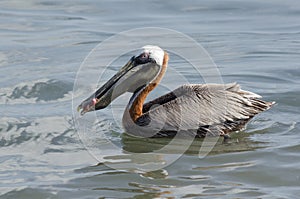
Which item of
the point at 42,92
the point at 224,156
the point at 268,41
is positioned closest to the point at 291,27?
the point at 268,41

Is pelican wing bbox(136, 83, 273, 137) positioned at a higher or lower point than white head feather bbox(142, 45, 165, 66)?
lower

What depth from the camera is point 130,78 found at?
7.87 meters

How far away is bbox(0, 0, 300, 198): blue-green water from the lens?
6461 millimetres

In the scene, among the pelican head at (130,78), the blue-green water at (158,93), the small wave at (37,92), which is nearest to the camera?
the blue-green water at (158,93)

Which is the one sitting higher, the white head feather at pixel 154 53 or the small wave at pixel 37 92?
the white head feather at pixel 154 53

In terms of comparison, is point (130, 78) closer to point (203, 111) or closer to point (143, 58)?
point (143, 58)

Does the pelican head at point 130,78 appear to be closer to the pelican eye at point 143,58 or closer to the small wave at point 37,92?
the pelican eye at point 143,58

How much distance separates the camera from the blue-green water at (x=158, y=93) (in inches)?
254

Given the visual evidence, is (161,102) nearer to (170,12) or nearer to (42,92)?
(42,92)

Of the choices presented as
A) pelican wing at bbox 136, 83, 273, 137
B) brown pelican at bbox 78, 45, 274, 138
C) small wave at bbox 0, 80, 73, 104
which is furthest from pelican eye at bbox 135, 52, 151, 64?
small wave at bbox 0, 80, 73, 104

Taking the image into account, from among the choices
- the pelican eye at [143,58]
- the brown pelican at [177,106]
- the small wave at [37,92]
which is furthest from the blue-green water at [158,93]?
the pelican eye at [143,58]

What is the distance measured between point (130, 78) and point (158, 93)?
64.6 inches

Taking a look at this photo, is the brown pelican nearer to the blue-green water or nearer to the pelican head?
the pelican head

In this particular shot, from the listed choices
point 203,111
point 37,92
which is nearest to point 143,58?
point 203,111
